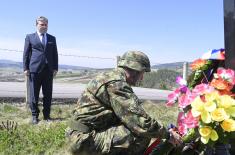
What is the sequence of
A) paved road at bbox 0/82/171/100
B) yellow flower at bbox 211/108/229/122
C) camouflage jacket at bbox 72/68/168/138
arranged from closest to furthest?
yellow flower at bbox 211/108/229/122, camouflage jacket at bbox 72/68/168/138, paved road at bbox 0/82/171/100

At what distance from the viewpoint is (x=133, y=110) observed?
4.42 m

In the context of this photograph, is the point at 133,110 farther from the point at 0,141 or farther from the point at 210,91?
the point at 0,141

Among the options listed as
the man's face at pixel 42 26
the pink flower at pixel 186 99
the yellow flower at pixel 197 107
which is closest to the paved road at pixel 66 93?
the man's face at pixel 42 26

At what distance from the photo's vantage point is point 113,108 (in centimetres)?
450

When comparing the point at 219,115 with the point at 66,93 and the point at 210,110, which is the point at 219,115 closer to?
the point at 210,110

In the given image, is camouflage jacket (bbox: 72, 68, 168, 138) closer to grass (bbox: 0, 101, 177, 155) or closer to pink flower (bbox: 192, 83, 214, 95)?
pink flower (bbox: 192, 83, 214, 95)

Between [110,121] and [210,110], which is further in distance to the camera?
[110,121]

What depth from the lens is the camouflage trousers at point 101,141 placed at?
4551mm

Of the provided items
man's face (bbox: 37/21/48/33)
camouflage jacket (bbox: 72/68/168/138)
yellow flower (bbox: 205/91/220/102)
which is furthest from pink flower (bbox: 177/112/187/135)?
man's face (bbox: 37/21/48/33)

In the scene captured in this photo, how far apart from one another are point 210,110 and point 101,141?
48.9 inches

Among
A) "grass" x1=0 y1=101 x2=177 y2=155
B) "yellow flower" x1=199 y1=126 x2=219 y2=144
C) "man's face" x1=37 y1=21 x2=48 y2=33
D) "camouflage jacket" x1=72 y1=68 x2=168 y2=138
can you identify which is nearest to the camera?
"yellow flower" x1=199 y1=126 x2=219 y2=144

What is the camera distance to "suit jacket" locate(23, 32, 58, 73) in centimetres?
837

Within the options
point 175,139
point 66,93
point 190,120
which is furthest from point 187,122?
point 66,93

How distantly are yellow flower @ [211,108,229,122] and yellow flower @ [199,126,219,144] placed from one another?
14cm
